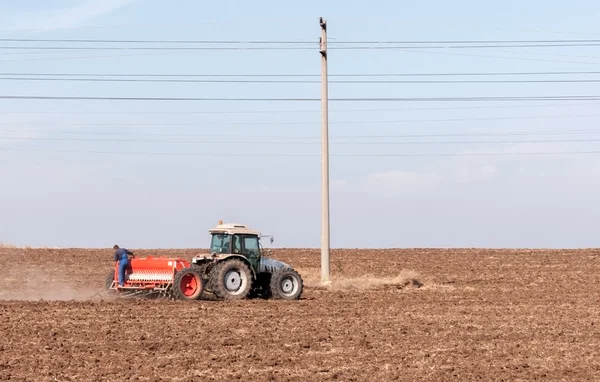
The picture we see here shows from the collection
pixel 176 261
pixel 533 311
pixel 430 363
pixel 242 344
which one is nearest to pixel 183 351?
pixel 242 344

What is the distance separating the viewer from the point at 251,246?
82.5 feet

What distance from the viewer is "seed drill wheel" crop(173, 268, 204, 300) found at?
24.2 m

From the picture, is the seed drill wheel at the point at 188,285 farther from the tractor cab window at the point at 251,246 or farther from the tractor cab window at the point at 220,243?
the tractor cab window at the point at 251,246

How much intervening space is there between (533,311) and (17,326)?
1208 cm

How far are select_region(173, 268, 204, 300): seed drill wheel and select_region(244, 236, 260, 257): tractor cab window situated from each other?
1398 mm

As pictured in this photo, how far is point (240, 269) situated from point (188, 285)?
4.40 feet

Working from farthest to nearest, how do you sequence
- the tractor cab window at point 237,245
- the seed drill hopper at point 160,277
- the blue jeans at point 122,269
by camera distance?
1. the tractor cab window at point 237,245
2. the seed drill hopper at point 160,277
3. the blue jeans at point 122,269

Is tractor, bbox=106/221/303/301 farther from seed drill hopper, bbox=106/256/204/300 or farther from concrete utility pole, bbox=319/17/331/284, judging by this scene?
concrete utility pole, bbox=319/17/331/284

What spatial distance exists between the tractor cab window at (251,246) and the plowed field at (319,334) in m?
1.25

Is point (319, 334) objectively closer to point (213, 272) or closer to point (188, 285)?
point (213, 272)

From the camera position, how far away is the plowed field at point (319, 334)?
591 inches

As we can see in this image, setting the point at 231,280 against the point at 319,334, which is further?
the point at 231,280

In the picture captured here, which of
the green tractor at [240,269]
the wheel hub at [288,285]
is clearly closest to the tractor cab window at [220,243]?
the green tractor at [240,269]

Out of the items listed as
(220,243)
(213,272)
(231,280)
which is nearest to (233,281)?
(231,280)
